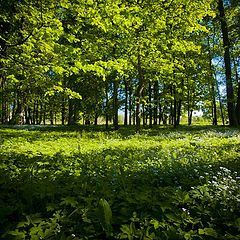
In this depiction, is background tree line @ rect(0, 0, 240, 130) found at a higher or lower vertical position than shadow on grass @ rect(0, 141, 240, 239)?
higher

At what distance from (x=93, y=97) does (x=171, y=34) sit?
501 inches

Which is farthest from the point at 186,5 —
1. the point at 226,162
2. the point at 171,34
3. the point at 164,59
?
the point at 226,162

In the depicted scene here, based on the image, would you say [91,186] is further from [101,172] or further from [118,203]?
[101,172]

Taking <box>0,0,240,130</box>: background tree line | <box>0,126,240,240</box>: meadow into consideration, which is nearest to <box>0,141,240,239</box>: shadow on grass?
<box>0,126,240,240</box>: meadow

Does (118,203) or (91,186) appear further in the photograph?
(91,186)

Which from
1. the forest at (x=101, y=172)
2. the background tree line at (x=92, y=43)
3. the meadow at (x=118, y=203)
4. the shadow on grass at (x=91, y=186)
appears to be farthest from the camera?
the background tree line at (x=92, y=43)

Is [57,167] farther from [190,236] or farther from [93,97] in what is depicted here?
[93,97]

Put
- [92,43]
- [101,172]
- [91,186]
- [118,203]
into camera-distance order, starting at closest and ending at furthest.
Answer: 1. [118,203]
2. [91,186]
3. [101,172]
4. [92,43]

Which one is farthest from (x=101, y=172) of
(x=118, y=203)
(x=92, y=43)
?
(x=92, y=43)

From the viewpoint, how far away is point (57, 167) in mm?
7078

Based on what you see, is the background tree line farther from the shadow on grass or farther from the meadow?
the meadow

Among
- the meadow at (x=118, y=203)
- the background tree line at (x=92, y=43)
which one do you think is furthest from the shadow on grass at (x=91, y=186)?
the background tree line at (x=92, y=43)

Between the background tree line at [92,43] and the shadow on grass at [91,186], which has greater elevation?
the background tree line at [92,43]

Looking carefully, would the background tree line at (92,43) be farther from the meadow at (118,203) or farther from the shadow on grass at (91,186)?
the meadow at (118,203)
